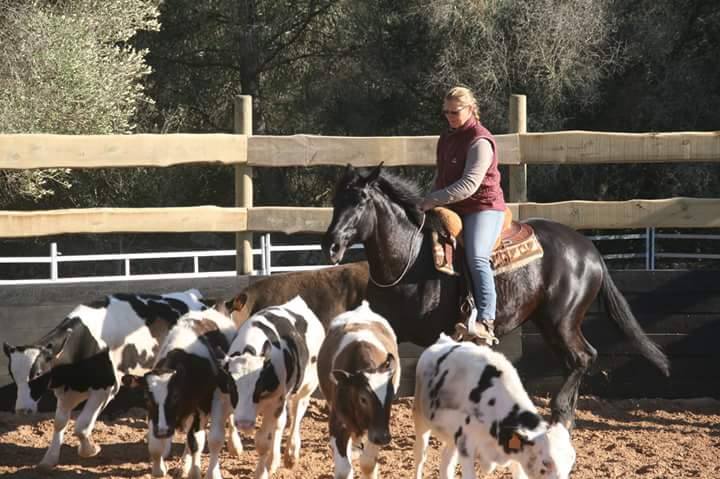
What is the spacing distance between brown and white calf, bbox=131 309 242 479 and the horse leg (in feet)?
9.22

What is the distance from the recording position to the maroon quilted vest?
9.21 meters

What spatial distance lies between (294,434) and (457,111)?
270cm

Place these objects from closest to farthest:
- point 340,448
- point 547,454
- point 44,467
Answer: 1. point 547,454
2. point 340,448
3. point 44,467

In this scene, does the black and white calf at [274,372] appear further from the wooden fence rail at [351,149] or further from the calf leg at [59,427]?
the wooden fence rail at [351,149]

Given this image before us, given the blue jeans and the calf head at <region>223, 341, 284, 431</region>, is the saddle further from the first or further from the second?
the calf head at <region>223, 341, 284, 431</region>

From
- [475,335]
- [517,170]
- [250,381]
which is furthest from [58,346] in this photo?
[517,170]

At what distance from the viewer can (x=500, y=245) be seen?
951cm

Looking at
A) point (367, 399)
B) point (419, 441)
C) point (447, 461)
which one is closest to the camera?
point (367, 399)

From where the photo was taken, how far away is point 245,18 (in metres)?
25.0

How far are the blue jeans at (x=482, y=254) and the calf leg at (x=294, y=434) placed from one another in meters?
1.52

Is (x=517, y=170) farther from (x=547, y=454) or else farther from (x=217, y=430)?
(x=547, y=454)

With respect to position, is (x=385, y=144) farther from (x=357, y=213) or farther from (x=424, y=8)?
(x=424, y=8)

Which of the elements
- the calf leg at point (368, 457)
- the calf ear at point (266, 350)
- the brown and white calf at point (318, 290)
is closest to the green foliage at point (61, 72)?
the brown and white calf at point (318, 290)

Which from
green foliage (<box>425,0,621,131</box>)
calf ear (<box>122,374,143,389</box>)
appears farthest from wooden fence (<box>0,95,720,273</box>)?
green foliage (<box>425,0,621,131</box>)
